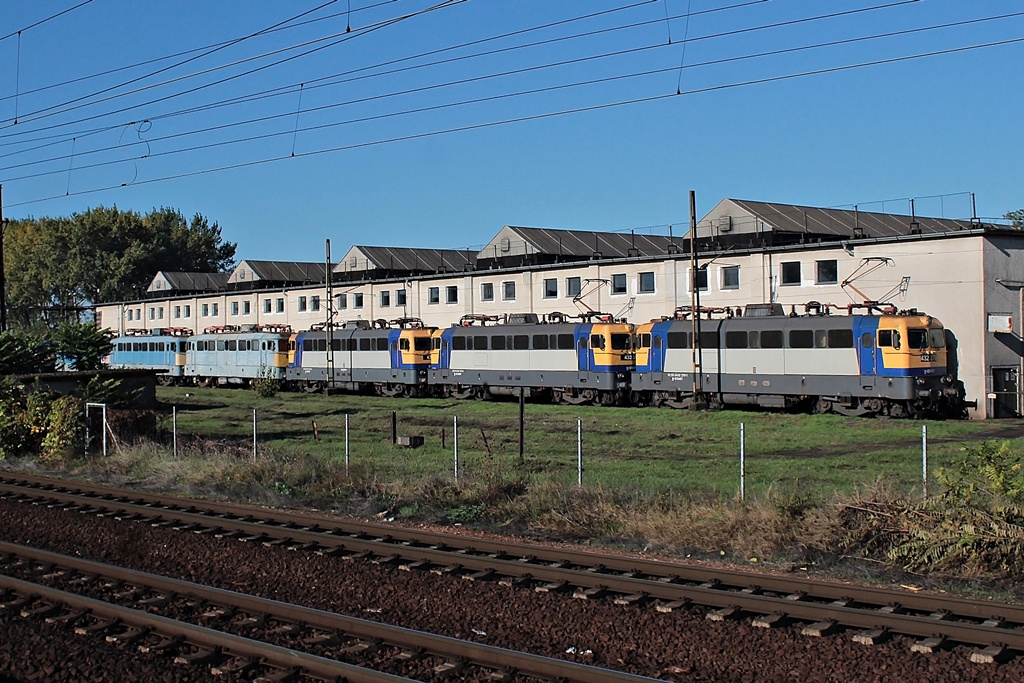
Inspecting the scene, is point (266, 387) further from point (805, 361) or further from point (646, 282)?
point (805, 361)

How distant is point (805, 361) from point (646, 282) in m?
14.6

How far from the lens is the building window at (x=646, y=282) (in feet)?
159

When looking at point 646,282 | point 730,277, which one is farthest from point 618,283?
point 730,277

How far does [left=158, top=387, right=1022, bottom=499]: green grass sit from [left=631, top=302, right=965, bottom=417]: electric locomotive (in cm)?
Answer: 125

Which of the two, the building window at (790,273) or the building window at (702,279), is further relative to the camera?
the building window at (702,279)

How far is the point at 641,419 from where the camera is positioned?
116 ft

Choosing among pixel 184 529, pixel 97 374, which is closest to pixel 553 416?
pixel 97 374

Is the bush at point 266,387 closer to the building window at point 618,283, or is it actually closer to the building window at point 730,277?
the building window at point 618,283

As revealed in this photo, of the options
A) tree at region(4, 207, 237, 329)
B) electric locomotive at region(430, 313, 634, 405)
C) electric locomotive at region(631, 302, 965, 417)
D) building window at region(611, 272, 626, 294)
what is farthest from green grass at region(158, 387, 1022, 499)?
tree at region(4, 207, 237, 329)

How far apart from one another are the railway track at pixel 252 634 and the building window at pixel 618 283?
130 ft

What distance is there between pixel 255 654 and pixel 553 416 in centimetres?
2862

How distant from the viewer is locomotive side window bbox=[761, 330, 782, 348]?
118 ft

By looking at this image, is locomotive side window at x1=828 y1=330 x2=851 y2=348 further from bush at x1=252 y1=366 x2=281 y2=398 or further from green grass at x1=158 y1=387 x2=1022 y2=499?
bush at x1=252 y1=366 x2=281 y2=398

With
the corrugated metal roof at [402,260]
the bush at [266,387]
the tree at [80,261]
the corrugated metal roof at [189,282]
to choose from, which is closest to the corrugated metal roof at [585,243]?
the corrugated metal roof at [402,260]
